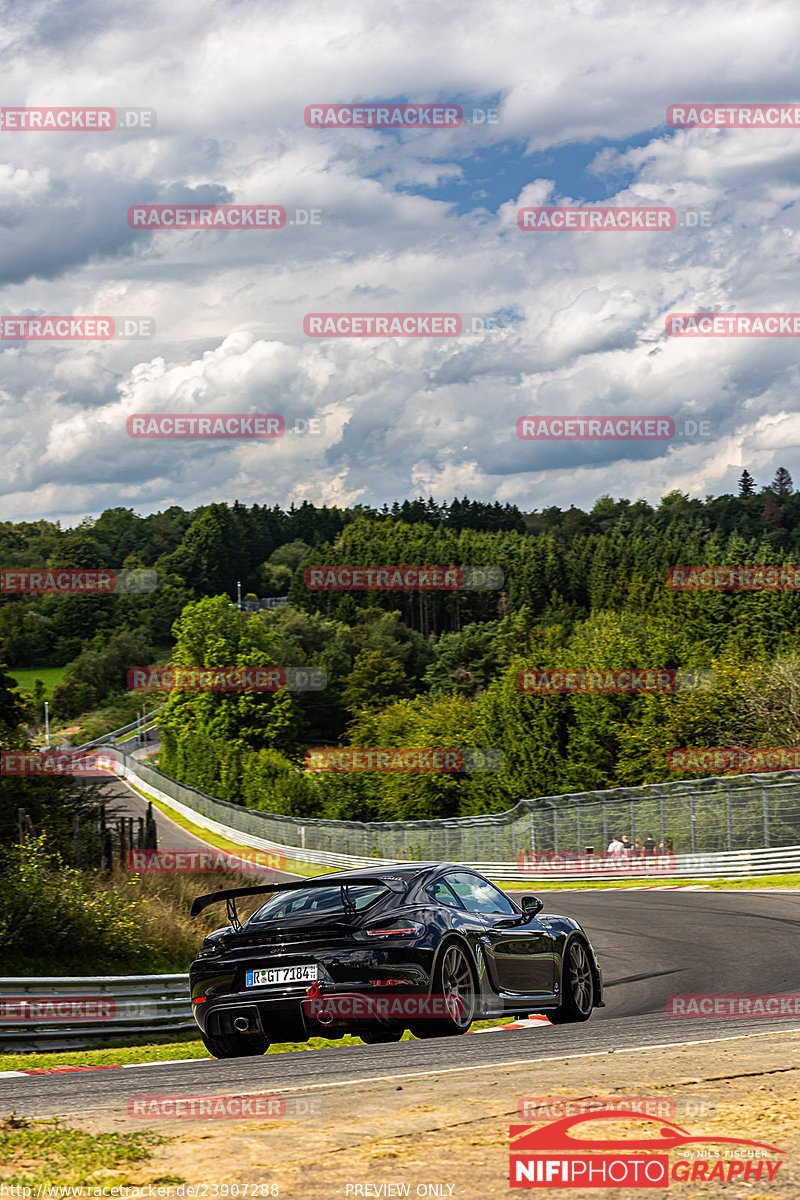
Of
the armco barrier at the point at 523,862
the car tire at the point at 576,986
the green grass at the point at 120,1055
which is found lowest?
the armco barrier at the point at 523,862

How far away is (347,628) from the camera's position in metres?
136

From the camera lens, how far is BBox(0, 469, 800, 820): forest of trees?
219 ft

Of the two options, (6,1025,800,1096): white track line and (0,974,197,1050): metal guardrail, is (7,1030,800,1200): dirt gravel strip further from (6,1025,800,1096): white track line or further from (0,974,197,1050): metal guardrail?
(0,974,197,1050): metal guardrail

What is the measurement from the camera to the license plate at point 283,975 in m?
7.87

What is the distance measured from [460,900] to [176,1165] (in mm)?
5105

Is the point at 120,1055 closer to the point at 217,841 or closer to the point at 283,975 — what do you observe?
the point at 283,975

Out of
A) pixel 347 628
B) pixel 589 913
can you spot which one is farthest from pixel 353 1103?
pixel 347 628

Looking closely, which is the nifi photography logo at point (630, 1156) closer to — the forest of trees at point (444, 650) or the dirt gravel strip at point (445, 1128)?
the dirt gravel strip at point (445, 1128)

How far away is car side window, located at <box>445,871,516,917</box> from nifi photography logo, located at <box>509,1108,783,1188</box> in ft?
14.7

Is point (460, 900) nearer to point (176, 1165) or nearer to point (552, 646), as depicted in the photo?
point (176, 1165)

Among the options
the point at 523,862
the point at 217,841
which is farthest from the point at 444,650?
the point at 523,862

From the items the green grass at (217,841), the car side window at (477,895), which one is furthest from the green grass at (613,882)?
the car side window at (477,895)

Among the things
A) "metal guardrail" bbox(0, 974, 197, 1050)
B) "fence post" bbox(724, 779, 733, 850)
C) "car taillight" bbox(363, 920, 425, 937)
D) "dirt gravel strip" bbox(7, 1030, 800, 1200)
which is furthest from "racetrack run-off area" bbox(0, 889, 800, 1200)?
"fence post" bbox(724, 779, 733, 850)

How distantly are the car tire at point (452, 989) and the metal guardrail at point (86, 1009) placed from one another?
3.81 meters
